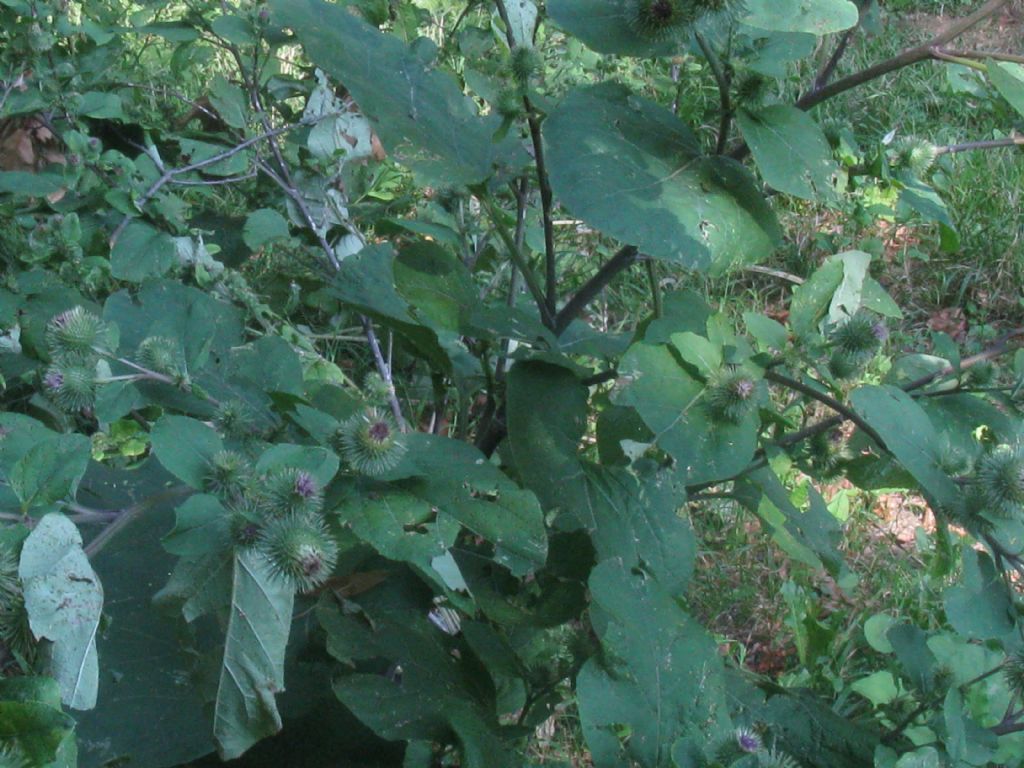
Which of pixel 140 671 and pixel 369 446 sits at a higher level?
pixel 369 446

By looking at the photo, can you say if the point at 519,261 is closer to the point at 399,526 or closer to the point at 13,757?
the point at 399,526

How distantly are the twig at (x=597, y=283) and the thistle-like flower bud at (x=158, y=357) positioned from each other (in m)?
0.63

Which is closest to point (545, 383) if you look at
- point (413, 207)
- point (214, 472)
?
point (214, 472)

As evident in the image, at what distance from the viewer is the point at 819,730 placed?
5.60ft

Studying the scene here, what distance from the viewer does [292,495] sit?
116 cm

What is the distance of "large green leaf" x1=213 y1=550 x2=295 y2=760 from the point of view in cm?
121

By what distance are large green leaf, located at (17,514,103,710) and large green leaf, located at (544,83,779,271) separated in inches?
28.8

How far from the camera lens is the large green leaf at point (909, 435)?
1.38 meters

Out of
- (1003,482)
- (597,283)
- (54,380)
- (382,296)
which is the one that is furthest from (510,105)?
(1003,482)

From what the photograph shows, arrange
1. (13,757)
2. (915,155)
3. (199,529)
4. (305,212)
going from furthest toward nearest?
(305,212)
(915,155)
(199,529)
(13,757)

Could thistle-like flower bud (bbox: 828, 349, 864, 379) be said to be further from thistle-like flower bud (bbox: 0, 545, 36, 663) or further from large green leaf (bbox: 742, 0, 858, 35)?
thistle-like flower bud (bbox: 0, 545, 36, 663)

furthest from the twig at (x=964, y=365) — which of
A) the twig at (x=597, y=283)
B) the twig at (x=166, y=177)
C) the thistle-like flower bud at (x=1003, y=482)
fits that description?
the twig at (x=166, y=177)

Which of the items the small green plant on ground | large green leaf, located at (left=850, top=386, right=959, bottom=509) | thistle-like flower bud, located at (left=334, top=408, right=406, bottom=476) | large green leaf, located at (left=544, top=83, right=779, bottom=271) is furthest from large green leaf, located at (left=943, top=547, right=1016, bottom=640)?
thistle-like flower bud, located at (left=334, top=408, right=406, bottom=476)

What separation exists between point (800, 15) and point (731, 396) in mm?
495
